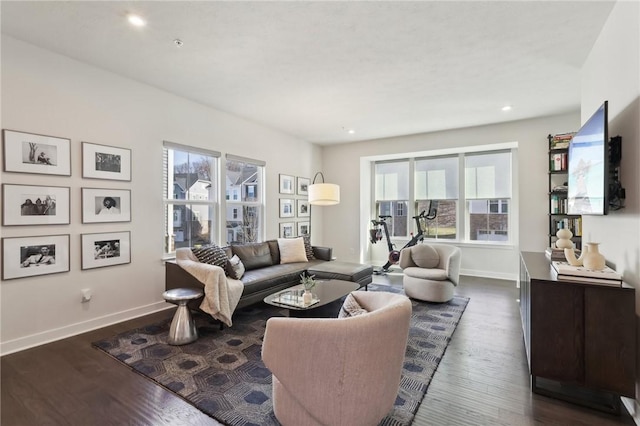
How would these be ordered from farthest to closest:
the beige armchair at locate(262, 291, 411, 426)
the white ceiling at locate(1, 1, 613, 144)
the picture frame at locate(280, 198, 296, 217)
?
the picture frame at locate(280, 198, 296, 217) < the white ceiling at locate(1, 1, 613, 144) < the beige armchair at locate(262, 291, 411, 426)

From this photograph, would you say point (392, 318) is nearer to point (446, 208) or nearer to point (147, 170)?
point (147, 170)

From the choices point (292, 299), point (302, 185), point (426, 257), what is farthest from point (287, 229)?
point (292, 299)

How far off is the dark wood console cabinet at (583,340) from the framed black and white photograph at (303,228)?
481cm

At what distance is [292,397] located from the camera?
63.7 inches

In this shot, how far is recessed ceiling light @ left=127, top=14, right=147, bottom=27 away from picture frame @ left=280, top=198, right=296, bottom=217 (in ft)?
12.5

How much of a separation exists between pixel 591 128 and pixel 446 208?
420 cm


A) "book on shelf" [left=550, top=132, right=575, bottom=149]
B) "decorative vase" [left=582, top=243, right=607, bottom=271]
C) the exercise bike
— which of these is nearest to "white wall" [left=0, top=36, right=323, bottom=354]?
the exercise bike

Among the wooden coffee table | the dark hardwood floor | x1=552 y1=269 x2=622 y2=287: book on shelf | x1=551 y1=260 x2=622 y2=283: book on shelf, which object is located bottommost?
the dark hardwood floor

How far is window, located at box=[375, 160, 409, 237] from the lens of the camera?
7016mm

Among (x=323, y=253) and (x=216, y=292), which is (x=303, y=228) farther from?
(x=216, y=292)

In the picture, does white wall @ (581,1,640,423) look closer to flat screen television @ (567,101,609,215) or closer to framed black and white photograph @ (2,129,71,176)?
flat screen television @ (567,101,609,215)

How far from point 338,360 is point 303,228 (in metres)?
5.34

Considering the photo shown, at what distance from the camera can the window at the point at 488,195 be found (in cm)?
594

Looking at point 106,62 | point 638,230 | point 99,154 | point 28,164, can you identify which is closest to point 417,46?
point 638,230
